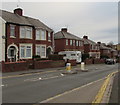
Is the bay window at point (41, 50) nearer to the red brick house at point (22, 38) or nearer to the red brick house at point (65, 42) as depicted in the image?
the red brick house at point (22, 38)

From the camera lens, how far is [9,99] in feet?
25.5

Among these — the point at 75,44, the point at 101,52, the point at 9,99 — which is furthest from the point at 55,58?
the point at 101,52

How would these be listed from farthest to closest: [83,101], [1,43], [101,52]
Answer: [101,52] < [1,43] < [83,101]

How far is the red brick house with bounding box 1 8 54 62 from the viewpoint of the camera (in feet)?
92.4

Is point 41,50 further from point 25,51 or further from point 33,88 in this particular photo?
point 33,88

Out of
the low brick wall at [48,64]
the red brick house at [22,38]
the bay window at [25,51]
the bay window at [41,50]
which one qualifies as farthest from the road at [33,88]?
the bay window at [41,50]

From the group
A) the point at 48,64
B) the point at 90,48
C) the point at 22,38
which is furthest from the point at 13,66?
the point at 90,48

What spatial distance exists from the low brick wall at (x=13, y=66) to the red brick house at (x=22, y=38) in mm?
5874

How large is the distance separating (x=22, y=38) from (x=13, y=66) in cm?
974

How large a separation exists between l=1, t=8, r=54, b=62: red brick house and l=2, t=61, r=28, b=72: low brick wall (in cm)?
587

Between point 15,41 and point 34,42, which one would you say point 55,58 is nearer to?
point 34,42

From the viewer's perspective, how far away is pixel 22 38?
1180 inches

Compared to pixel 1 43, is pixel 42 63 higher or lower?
lower

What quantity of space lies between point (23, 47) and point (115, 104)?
82.0ft
